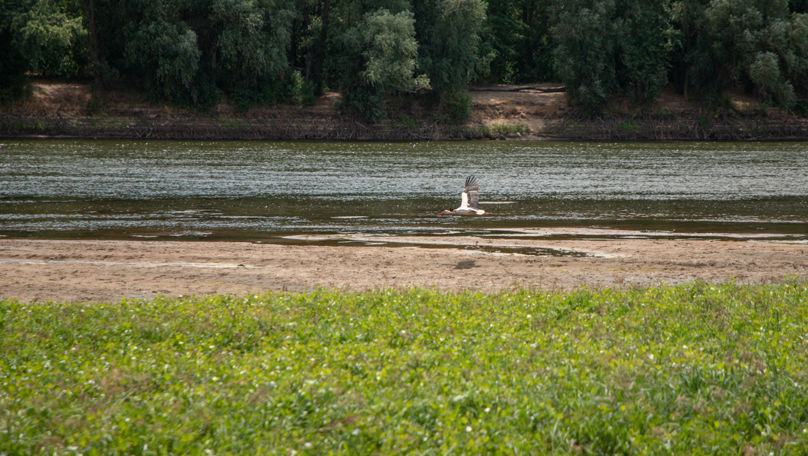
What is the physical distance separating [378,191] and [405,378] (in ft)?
76.6

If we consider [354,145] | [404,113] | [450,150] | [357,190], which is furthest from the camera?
[404,113]

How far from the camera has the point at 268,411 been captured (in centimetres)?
597

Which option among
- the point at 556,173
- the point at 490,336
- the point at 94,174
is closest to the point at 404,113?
the point at 556,173

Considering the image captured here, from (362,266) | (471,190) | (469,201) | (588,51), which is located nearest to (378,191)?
(469,201)

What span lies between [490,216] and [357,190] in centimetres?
859

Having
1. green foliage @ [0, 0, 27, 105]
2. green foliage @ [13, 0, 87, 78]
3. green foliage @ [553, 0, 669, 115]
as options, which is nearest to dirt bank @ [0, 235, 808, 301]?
green foliage @ [13, 0, 87, 78]

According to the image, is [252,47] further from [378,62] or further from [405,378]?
[405,378]

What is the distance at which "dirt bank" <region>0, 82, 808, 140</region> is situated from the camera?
2462 inches

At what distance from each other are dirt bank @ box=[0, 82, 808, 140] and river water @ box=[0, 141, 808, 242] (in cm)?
900

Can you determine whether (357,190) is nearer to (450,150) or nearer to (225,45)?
(450,150)

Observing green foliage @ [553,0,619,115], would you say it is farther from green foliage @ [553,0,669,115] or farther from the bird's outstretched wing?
the bird's outstretched wing

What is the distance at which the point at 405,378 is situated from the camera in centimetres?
670

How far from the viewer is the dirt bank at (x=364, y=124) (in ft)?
205

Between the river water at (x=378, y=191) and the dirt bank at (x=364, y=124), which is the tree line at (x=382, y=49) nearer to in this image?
the dirt bank at (x=364, y=124)
